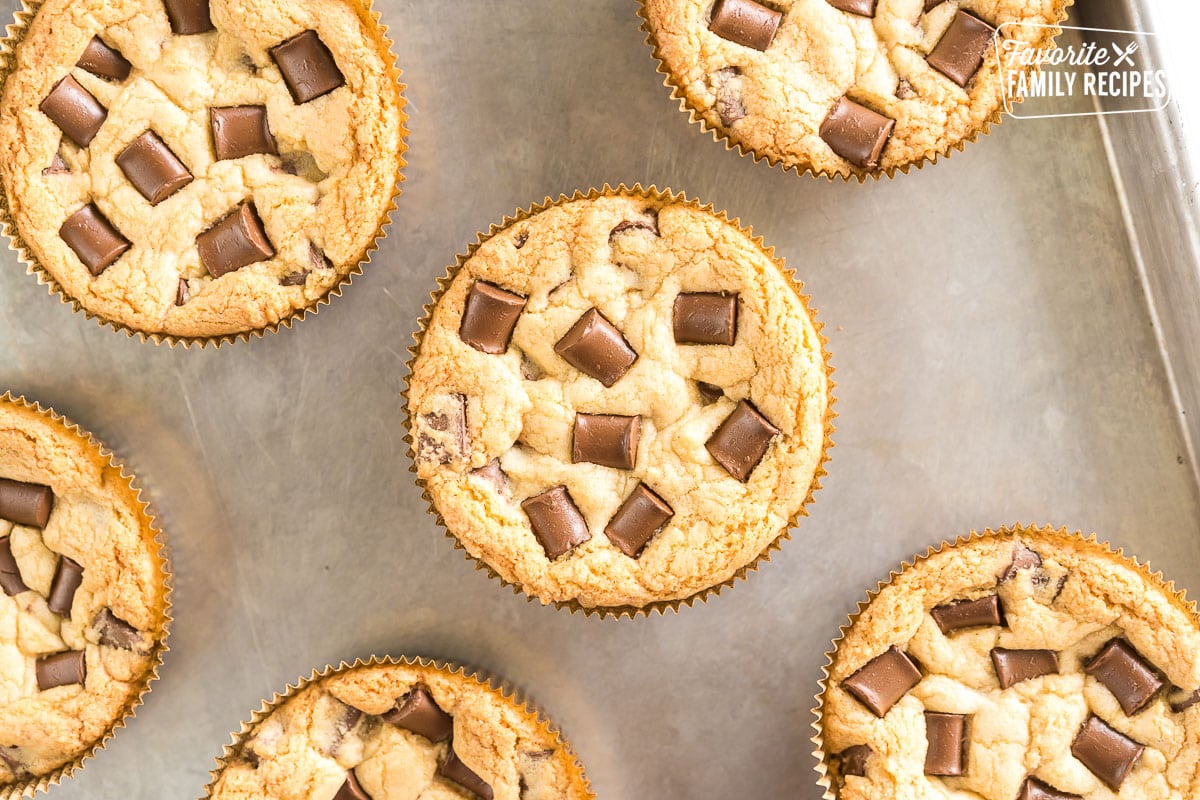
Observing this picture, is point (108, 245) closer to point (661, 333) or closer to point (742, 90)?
point (661, 333)

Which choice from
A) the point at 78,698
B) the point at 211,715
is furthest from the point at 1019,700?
the point at 78,698

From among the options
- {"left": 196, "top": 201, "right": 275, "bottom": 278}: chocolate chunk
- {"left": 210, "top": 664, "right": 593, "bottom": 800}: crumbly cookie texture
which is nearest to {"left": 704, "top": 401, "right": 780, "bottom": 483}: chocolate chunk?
{"left": 210, "top": 664, "right": 593, "bottom": 800}: crumbly cookie texture

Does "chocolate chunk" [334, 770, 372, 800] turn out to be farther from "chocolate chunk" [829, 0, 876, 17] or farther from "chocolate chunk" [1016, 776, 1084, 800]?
"chocolate chunk" [829, 0, 876, 17]

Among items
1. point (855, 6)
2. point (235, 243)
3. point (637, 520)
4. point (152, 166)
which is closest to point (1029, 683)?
point (637, 520)

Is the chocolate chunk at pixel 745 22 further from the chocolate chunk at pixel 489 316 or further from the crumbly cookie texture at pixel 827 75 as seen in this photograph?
the chocolate chunk at pixel 489 316

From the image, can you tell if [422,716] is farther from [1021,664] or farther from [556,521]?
[1021,664]

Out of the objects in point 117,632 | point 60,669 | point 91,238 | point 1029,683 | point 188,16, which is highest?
point 188,16
